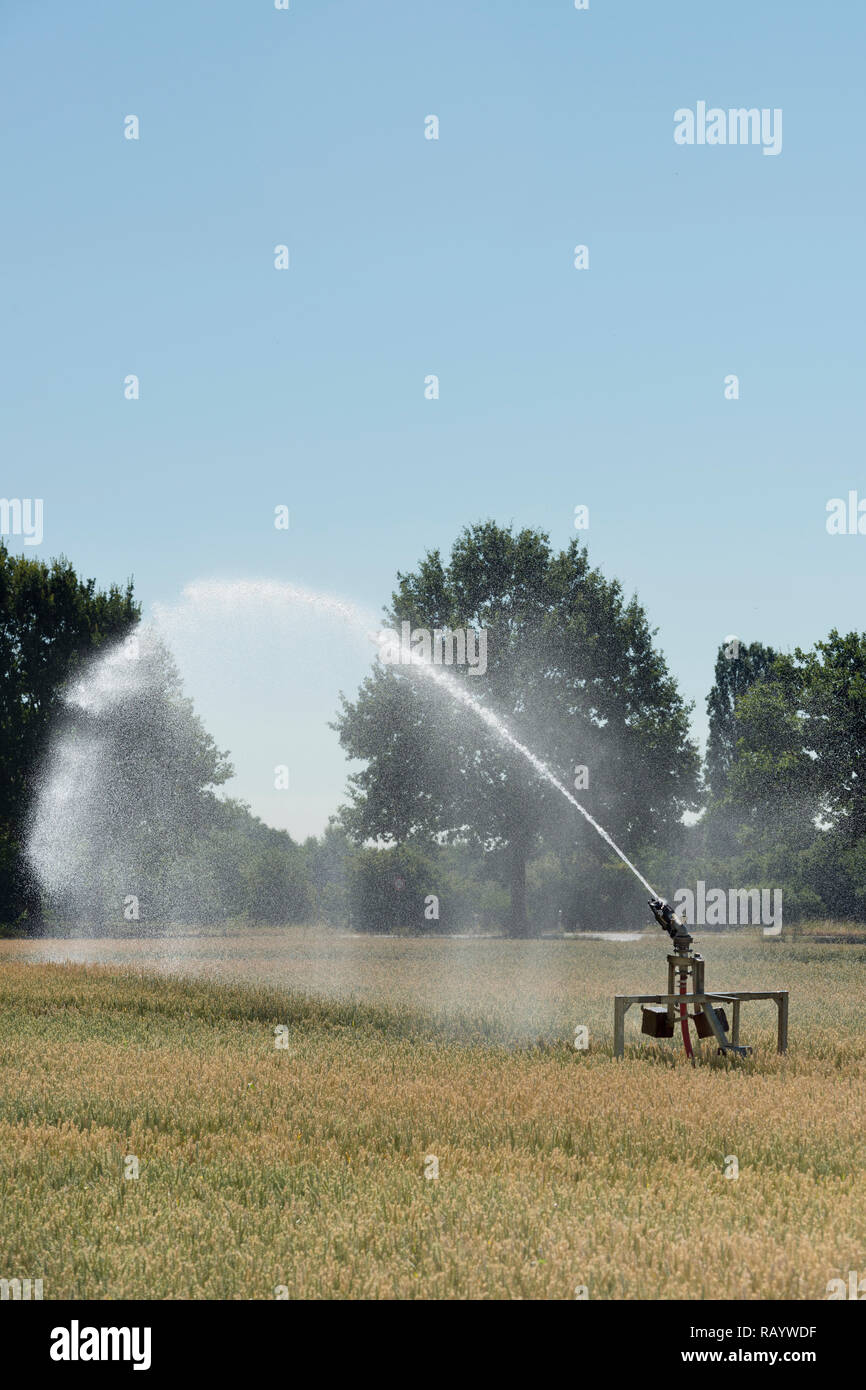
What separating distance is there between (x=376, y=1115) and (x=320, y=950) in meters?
27.5

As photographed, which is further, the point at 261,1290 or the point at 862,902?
the point at 862,902

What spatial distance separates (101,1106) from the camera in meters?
10.0

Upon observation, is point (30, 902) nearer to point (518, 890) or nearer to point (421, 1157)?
point (518, 890)

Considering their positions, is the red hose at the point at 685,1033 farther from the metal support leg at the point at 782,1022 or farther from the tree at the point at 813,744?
the tree at the point at 813,744

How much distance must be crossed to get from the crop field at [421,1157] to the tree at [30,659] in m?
31.8

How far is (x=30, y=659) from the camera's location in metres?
49.9

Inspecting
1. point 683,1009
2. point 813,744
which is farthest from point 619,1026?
point 813,744

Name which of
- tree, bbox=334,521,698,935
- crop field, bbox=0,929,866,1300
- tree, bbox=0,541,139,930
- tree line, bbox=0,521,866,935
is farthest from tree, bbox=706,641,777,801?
crop field, bbox=0,929,866,1300

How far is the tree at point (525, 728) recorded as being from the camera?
165ft

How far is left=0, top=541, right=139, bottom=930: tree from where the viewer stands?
155ft

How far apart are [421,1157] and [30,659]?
4565 cm
